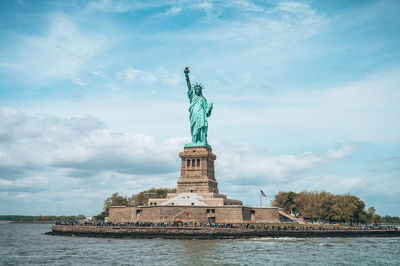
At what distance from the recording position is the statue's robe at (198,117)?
7269 centimetres

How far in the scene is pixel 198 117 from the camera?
73062 mm

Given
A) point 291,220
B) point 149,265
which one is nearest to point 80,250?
point 149,265

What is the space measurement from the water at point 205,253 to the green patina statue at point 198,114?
26748 mm

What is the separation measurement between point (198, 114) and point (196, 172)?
1057 cm

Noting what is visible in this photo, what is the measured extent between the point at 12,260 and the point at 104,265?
9.46 metres

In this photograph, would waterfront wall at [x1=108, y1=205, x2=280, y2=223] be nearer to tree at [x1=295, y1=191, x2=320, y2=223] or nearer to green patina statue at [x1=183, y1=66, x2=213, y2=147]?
green patina statue at [x1=183, y1=66, x2=213, y2=147]

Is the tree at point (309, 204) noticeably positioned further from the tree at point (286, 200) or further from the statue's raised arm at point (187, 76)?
the statue's raised arm at point (187, 76)

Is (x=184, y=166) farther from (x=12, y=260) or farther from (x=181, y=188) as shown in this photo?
(x=12, y=260)

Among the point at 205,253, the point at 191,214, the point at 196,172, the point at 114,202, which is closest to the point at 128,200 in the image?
the point at 114,202

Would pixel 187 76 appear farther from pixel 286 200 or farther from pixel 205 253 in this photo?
pixel 205 253

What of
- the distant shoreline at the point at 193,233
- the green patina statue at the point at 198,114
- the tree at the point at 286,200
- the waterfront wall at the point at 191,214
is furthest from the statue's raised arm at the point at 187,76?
the tree at the point at 286,200

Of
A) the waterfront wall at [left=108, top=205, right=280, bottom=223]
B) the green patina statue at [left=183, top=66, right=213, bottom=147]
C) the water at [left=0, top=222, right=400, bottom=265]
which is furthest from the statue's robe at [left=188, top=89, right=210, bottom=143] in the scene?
the water at [left=0, top=222, right=400, bottom=265]

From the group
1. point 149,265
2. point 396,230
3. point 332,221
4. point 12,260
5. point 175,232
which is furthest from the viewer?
point 332,221

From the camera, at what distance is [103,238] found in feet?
180
